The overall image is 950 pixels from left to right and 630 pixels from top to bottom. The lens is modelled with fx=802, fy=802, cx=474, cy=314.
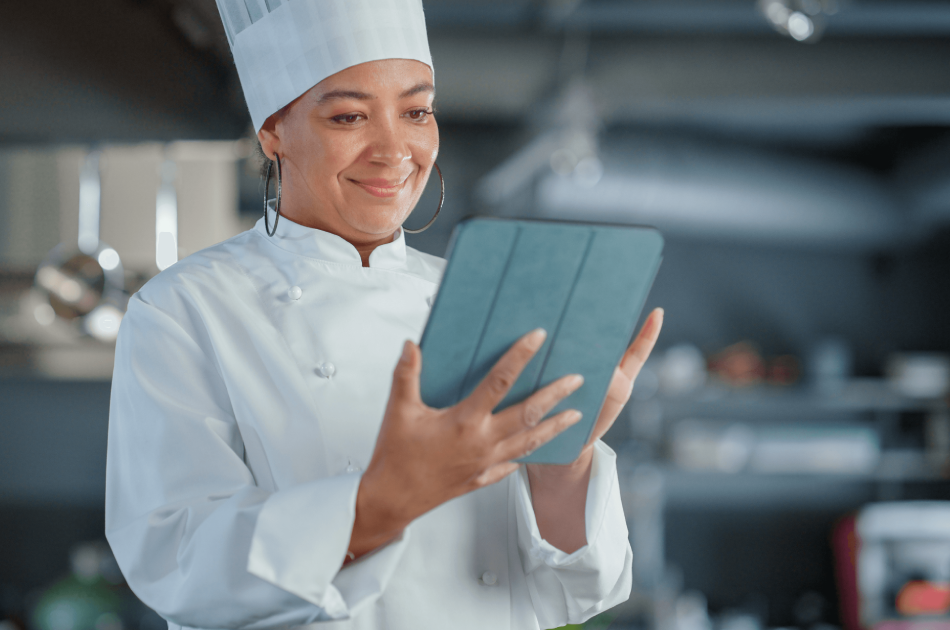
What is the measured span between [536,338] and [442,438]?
10cm

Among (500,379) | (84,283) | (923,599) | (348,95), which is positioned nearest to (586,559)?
(500,379)

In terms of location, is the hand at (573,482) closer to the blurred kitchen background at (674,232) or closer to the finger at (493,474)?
the finger at (493,474)

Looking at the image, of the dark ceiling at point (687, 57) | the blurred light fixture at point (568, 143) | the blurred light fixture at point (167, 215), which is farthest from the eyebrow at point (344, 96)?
the blurred light fixture at point (568, 143)

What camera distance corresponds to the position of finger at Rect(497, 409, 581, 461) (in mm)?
618

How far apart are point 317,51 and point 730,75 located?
8.31 ft

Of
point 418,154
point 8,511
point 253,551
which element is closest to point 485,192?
point 8,511

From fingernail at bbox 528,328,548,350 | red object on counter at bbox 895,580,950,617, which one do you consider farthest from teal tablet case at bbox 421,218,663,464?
red object on counter at bbox 895,580,950,617

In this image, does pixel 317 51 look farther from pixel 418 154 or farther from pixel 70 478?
pixel 70 478

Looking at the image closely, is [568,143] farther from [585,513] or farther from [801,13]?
[585,513]

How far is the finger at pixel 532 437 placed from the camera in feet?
2.03

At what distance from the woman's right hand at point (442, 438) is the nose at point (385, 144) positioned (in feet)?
0.87

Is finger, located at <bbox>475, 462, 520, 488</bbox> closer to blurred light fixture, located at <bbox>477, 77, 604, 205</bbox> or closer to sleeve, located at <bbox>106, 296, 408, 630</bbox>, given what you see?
sleeve, located at <bbox>106, 296, 408, 630</bbox>

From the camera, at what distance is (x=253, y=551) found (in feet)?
2.03

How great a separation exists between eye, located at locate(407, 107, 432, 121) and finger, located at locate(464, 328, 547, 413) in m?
0.33
